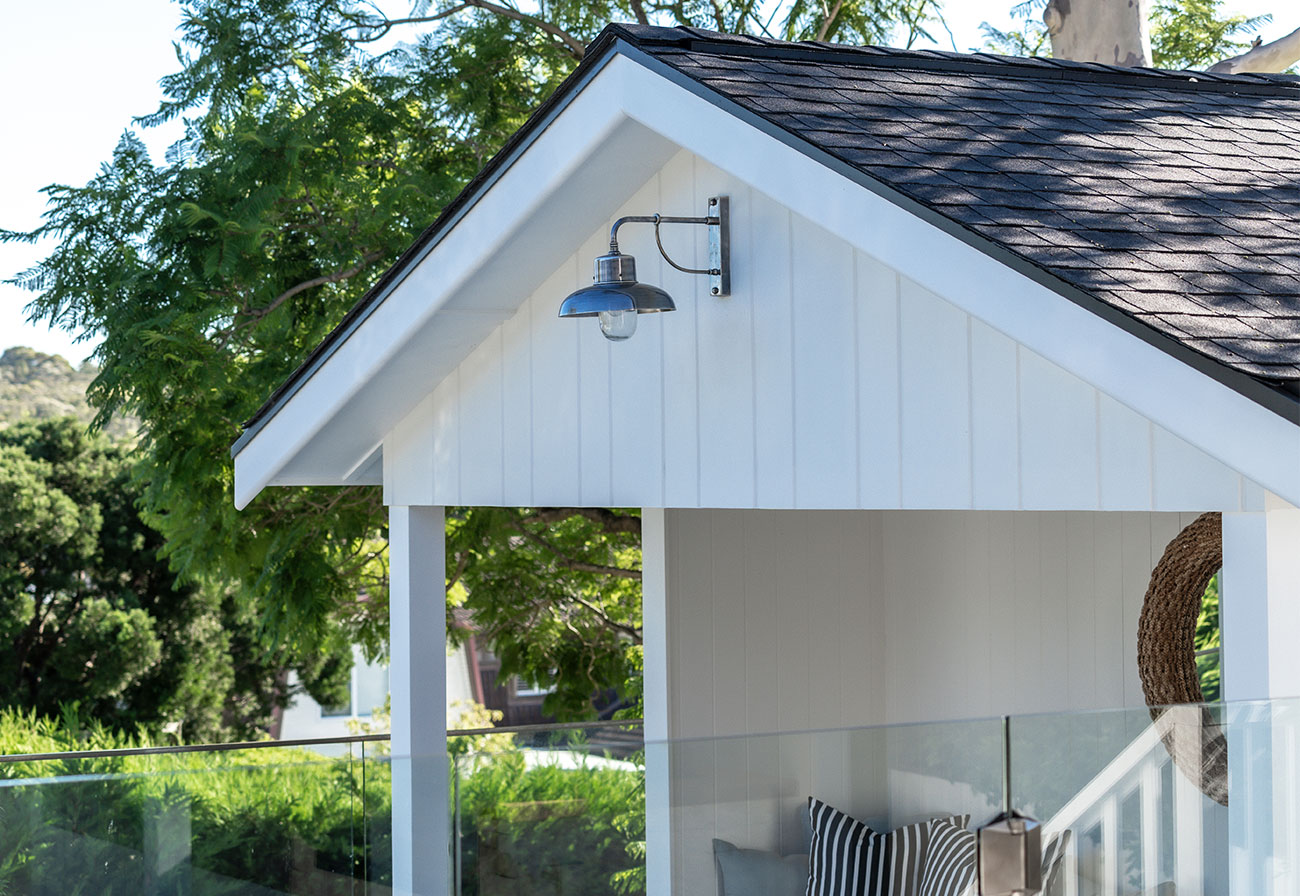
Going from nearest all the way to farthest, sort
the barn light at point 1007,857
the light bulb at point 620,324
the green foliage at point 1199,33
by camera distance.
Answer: the barn light at point 1007,857 → the light bulb at point 620,324 → the green foliage at point 1199,33

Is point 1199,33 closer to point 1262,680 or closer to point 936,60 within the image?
point 936,60

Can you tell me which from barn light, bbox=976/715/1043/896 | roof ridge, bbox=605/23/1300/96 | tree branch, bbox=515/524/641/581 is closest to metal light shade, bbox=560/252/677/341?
roof ridge, bbox=605/23/1300/96

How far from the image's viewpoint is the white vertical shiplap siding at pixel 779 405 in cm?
328

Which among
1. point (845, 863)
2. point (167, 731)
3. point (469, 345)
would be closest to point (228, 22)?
point (469, 345)

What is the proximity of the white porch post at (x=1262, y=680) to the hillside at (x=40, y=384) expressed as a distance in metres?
49.6

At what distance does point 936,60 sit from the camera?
4.75m

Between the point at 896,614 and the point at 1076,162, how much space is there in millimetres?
3460

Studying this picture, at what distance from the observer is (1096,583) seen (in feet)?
19.7

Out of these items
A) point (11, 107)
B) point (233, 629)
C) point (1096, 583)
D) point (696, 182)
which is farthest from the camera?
point (11, 107)

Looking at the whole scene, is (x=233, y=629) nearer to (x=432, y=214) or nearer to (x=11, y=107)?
(x=432, y=214)

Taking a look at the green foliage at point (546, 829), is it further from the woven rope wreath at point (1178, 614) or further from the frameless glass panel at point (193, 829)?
the woven rope wreath at point (1178, 614)

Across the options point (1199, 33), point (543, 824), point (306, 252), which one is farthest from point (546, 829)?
point (1199, 33)

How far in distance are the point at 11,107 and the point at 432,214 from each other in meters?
40.5

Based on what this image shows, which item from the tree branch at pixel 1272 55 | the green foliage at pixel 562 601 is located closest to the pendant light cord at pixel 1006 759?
the green foliage at pixel 562 601
